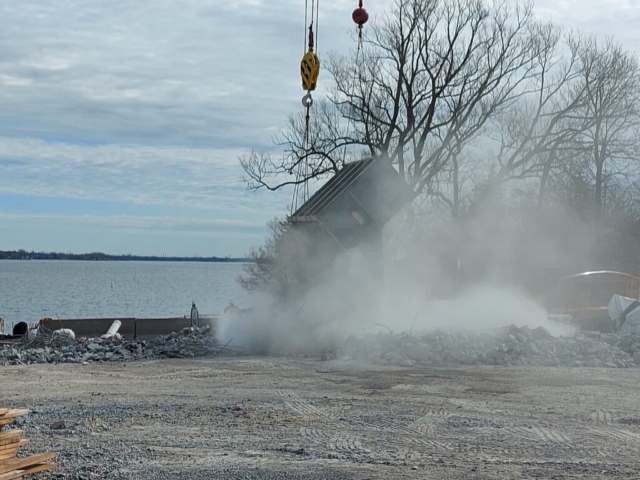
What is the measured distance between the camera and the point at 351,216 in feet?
71.7

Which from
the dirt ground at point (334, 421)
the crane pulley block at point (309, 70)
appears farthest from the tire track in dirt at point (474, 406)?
the crane pulley block at point (309, 70)

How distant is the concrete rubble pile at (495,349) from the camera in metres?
17.9

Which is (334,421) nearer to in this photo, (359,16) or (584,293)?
(359,16)

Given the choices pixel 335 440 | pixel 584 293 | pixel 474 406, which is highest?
pixel 584 293

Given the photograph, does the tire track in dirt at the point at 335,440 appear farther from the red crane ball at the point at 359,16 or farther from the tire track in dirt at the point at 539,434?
the red crane ball at the point at 359,16

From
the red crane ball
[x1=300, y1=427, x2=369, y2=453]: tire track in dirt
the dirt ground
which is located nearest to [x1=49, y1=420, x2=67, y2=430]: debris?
the dirt ground

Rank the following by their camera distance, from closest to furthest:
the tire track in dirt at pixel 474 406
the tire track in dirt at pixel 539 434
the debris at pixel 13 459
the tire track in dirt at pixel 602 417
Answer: the debris at pixel 13 459, the tire track in dirt at pixel 539 434, the tire track in dirt at pixel 602 417, the tire track in dirt at pixel 474 406

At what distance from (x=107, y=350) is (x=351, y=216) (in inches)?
272

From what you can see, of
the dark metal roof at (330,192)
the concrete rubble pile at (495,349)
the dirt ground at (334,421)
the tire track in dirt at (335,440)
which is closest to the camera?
the dirt ground at (334,421)

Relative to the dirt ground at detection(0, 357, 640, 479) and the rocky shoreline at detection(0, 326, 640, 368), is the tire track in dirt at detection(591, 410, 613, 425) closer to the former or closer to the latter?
the dirt ground at detection(0, 357, 640, 479)

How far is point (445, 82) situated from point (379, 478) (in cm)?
2455

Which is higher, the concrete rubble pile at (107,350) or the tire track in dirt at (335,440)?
the concrete rubble pile at (107,350)

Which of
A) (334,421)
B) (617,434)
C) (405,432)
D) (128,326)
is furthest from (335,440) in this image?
(128,326)

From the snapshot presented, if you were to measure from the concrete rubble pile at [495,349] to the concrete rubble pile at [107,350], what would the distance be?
4.11 meters
